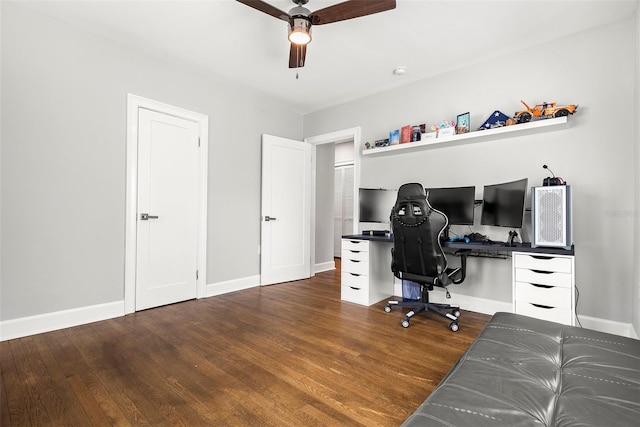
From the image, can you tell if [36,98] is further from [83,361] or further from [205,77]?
[83,361]

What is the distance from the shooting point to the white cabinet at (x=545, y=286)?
2.31m

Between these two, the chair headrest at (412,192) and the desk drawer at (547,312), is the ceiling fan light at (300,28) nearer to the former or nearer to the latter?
the chair headrest at (412,192)

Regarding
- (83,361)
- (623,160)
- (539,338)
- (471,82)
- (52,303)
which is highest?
(471,82)

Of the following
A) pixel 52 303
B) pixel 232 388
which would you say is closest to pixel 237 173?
pixel 52 303

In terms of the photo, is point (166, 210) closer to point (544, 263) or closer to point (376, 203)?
point (376, 203)

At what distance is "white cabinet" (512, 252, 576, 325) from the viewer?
2.31 m

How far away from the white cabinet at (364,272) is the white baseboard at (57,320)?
2.39 m

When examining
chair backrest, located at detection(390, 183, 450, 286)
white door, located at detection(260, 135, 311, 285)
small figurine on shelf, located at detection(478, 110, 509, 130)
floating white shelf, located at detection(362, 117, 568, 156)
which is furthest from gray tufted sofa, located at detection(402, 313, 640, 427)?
white door, located at detection(260, 135, 311, 285)

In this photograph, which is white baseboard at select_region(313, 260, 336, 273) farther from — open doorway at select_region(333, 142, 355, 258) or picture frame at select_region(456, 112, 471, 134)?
picture frame at select_region(456, 112, 471, 134)

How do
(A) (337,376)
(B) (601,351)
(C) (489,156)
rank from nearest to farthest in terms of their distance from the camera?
(B) (601,351), (A) (337,376), (C) (489,156)

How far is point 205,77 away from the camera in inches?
149

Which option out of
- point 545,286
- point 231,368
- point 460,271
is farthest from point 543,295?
point 231,368

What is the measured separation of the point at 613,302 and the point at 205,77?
4.75 metres

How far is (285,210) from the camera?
4602 mm
